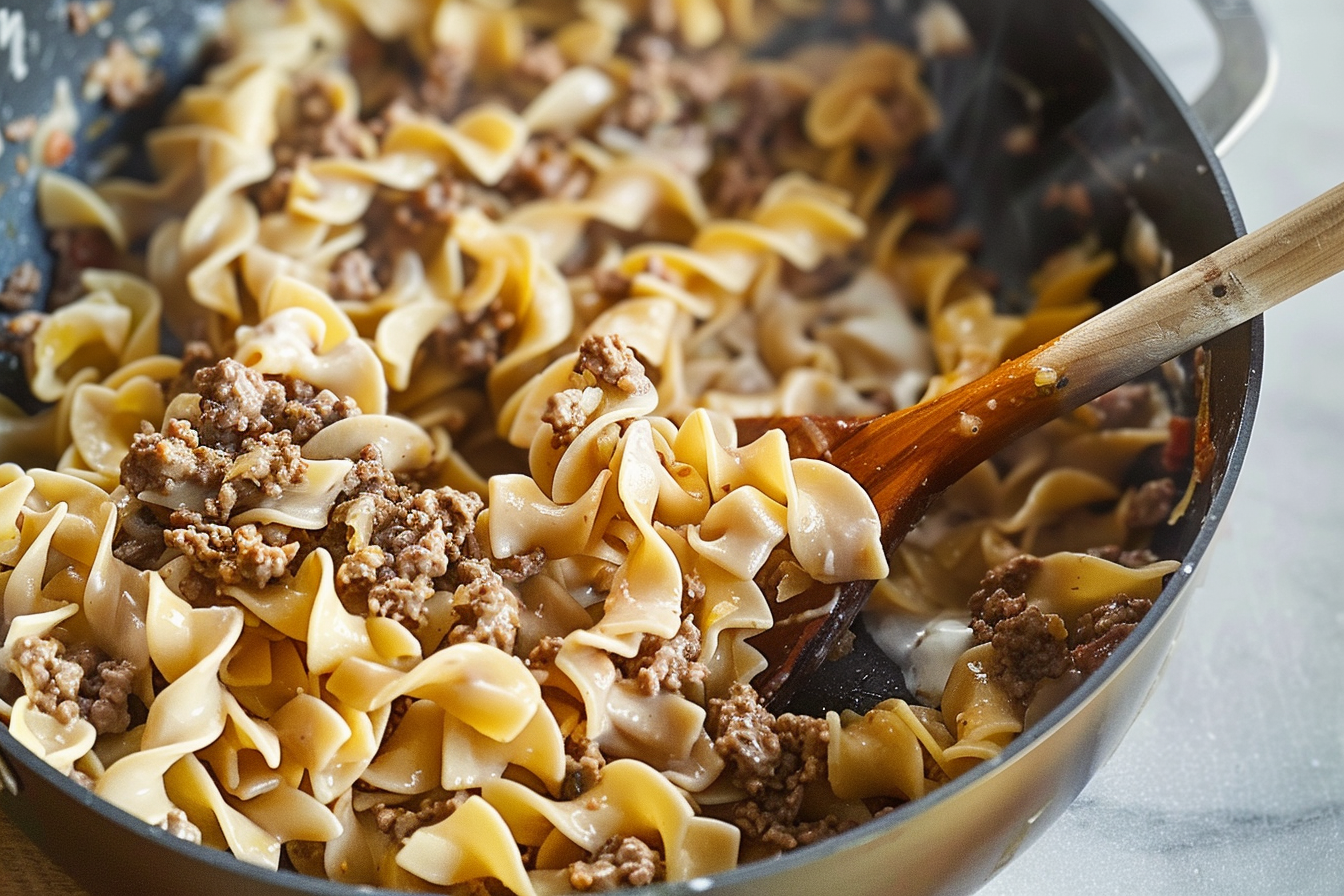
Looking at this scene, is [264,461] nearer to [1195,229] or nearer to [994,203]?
[1195,229]

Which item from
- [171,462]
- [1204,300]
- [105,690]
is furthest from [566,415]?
[1204,300]

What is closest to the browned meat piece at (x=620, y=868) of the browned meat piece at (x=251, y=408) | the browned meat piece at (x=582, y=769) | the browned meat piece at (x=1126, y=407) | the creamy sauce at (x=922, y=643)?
the browned meat piece at (x=582, y=769)

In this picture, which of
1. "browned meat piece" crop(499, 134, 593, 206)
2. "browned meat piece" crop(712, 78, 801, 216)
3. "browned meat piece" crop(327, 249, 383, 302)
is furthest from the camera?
"browned meat piece" crop(712, 78, 801, 216)

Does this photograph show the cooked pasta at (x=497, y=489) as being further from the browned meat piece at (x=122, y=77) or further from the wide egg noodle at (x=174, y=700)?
the browned meat piece at (x=122, y=77)

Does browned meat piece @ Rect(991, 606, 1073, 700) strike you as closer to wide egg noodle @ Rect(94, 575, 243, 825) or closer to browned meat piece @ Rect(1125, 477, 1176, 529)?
browned meat piece @ Rect(1125, 477, 1176, 529)

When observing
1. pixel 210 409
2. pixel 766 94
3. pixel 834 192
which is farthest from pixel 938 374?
pixel 210 409

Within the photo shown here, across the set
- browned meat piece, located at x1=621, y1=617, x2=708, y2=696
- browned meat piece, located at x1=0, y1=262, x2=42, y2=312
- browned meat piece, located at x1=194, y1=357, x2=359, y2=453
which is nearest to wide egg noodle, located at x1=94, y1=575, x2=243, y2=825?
browned meat piece, located at x1=194, y1=357, x2=359, y2=453
